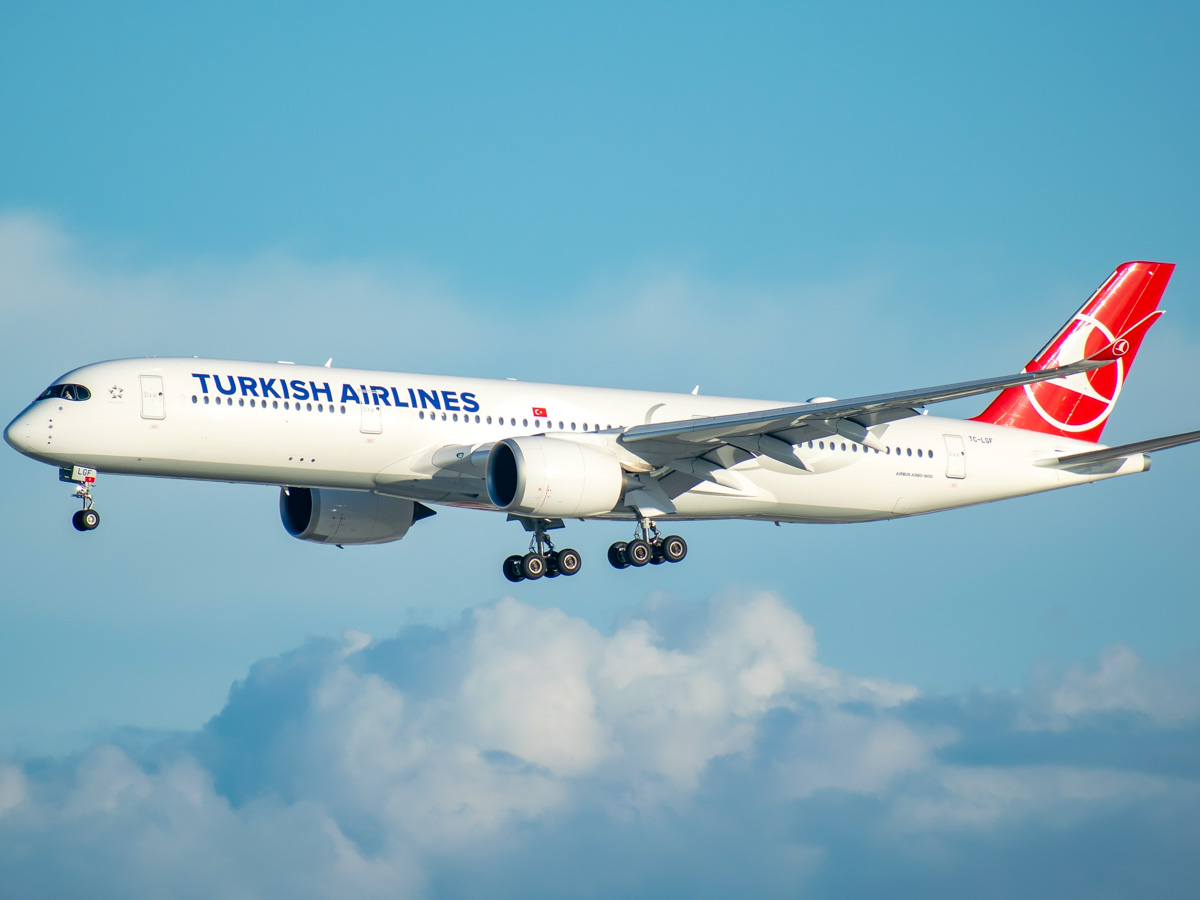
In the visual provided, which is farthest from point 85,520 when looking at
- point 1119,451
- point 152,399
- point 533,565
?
point 1119,451

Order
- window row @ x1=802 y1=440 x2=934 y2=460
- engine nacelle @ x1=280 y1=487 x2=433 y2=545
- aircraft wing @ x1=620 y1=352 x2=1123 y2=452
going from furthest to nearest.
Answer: engine nacelle @ x1=280 y1=487 x2=433 y2=545 < window row @ x1=802 y1=440 x2=934 y2=460 < aircraft wing @ x1=620 y1=352 x2=1123 y2=452

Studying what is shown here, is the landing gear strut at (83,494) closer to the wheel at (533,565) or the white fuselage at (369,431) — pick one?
the white fuselage at (369,431)

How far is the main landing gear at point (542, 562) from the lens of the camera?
132 feet

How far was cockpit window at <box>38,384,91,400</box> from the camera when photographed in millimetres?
35125

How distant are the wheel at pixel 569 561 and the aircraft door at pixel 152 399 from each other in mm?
11015

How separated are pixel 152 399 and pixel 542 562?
11051mm

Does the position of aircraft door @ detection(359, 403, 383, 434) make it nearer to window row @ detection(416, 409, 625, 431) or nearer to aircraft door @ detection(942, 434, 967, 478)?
window row @ detection(416, 409, 625, 431)

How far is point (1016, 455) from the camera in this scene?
44812 mm

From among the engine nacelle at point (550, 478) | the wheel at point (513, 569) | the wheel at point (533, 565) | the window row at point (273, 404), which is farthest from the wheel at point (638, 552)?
the window row at point (273, 404)

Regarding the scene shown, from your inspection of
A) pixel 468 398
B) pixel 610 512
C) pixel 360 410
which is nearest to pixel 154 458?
pixel 360 410

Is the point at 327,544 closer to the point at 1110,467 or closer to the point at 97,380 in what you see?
the point at 97,380

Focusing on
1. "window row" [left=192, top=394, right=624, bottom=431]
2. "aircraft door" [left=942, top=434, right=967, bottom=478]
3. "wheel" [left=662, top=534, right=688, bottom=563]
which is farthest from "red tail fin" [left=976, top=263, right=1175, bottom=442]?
"window row" [left=192, top=394, right=624, bottom=431]

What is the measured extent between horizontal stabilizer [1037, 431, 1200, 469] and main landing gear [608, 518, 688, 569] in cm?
1214

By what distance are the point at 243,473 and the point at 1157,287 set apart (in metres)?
29.7
